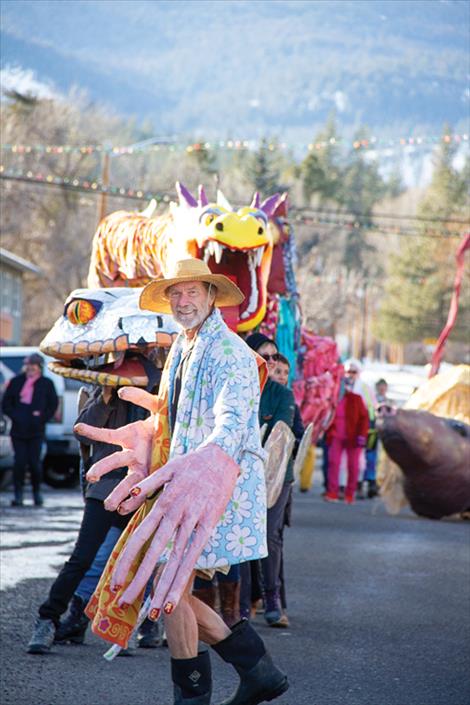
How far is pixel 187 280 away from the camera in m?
6.18

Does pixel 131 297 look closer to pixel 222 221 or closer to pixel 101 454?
pixel 101 454

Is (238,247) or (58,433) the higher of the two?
(238,247)

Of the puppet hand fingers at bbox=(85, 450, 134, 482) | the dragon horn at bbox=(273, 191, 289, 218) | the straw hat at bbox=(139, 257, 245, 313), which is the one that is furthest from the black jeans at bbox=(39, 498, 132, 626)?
the dragon horn at bbox=(273, 191, 289, 218)

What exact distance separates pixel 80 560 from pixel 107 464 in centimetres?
210

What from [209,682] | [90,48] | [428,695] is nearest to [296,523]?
[90,48]

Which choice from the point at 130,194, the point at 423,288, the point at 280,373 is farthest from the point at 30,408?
the point at 423,288

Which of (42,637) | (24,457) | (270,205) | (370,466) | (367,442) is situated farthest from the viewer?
(370,466)

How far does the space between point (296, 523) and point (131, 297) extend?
8.07 meters

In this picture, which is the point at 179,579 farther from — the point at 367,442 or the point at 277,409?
the point at 367,442

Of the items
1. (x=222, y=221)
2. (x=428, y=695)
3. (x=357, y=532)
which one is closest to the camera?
(x=428, y=695)

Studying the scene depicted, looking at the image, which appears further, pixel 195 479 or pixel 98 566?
pixel 98 566

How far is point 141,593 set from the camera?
5.76 m

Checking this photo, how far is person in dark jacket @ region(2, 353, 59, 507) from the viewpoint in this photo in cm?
1709

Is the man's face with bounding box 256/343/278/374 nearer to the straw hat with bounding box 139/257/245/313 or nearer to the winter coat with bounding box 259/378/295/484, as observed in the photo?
the winter coat with bounding box 259/378/295/484
